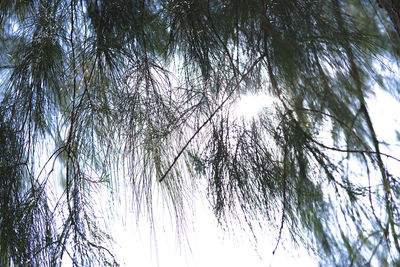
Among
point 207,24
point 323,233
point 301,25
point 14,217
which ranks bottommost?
point 323,233

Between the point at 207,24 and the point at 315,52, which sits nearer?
the point at 315,52

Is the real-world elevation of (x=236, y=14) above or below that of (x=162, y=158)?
above

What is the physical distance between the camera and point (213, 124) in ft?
3.21

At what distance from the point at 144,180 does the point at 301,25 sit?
43 centimetres

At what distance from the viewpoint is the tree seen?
0.91m

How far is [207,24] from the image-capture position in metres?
1.08

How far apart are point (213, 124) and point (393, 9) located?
0.39 meters

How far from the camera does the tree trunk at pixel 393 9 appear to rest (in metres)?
0.84

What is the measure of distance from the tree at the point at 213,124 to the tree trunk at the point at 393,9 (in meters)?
0.01

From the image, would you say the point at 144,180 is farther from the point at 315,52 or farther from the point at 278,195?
the point at 315,52

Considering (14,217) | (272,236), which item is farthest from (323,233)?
(14,217)

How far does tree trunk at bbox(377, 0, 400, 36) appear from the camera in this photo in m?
0.84

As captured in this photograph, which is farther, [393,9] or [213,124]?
[213,124]

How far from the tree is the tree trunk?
1 cm
